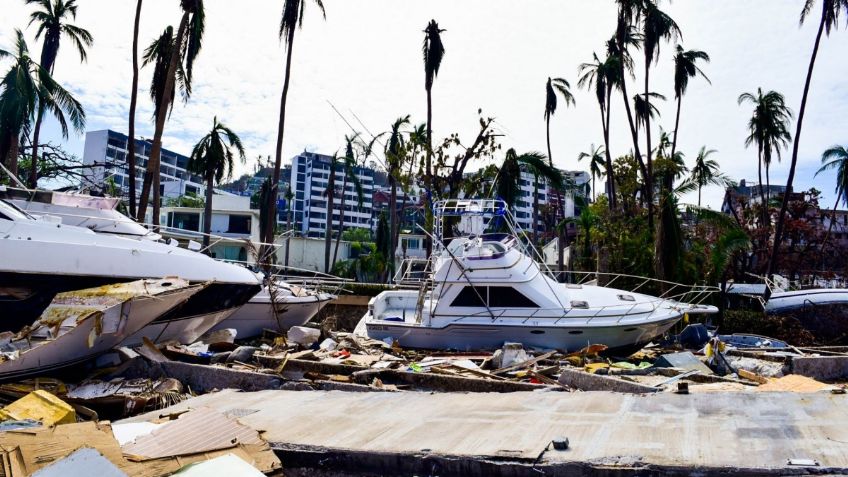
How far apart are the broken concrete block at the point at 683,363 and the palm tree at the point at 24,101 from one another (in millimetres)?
18376

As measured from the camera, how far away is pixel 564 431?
500 cm

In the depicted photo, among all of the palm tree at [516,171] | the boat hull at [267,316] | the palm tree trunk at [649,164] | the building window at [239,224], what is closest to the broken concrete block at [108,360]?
the boat hull at [267,316]

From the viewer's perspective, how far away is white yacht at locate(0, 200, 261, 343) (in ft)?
35.0

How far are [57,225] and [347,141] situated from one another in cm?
3378

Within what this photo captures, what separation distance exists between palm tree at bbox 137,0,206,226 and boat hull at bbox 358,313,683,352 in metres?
10.5

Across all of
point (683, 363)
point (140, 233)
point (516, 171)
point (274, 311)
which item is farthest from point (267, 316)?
point (516, 171)

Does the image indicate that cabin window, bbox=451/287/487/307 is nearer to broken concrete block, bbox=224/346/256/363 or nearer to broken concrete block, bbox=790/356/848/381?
broken concrete block, bbox=224/346/256/363

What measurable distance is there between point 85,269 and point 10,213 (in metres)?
1.77

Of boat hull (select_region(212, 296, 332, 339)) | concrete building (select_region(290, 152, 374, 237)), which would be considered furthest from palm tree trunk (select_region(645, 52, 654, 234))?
concrete building (select_region(290, 152, 374, 237))

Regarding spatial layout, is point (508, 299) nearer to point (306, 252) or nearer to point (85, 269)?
point (85, 269)

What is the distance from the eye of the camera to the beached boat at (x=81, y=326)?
28.4 ft

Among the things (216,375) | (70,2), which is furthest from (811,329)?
(70,2)

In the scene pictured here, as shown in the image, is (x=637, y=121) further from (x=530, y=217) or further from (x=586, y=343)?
(x=530, y=217)

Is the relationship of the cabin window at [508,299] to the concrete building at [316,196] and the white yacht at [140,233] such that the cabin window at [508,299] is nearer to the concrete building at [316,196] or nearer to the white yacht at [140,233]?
the white yacht at [140,233]
